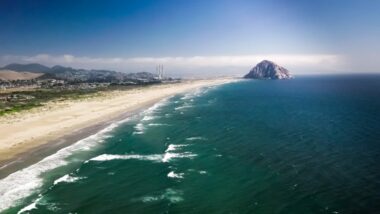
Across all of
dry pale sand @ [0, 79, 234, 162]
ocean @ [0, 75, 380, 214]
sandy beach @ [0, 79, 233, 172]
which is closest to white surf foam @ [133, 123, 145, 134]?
ocean @ [0, 75, 380, 214]

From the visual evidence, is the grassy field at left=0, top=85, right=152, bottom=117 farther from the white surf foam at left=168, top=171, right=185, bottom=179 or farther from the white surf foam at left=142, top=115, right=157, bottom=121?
the white surf foam at left=168, top=171, right=185, bottom=179

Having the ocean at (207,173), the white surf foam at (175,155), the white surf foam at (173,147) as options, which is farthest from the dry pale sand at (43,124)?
the white surf foam at (175,155)

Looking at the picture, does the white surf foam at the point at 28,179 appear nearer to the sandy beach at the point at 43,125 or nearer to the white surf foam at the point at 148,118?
the sandy beach at the point at 43,125

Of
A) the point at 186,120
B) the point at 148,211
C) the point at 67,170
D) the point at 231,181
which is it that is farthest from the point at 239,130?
the point at 148,211

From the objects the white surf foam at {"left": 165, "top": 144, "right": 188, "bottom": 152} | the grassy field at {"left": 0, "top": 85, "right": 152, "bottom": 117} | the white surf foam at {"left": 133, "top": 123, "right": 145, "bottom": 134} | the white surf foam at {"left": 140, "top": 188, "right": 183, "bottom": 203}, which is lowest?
the white surf foam at {"left": 140, "top": 188, "right": 183, "bottom": 203}

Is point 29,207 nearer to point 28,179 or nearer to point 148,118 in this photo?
point 28,179
